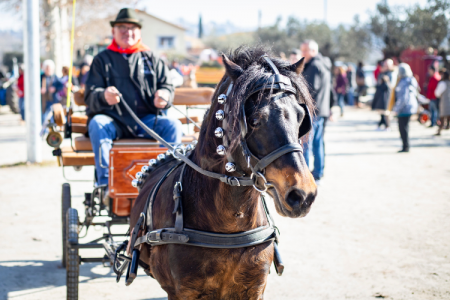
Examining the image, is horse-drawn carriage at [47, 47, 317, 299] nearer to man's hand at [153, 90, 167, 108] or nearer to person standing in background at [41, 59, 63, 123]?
man's hand at [153, 90, 167, 108]

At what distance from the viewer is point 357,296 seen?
13.3 feet

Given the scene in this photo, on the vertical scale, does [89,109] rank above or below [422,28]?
below

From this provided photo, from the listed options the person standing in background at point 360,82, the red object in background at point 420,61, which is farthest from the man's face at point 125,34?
the person standing in background at point 360,82

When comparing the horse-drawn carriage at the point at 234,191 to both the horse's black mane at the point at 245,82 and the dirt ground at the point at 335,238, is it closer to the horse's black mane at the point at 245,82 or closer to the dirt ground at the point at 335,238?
the horse's black mane at the point at 245,82

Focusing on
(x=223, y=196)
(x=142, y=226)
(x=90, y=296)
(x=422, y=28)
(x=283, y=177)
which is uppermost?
(x=422, y=28)

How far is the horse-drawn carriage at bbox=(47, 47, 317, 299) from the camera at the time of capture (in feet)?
6.51

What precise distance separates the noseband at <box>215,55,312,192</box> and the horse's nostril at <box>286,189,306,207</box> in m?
0.12

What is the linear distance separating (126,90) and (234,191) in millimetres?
2284

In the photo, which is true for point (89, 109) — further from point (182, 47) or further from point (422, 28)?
point (182, 47)

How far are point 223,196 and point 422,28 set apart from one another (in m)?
28.9

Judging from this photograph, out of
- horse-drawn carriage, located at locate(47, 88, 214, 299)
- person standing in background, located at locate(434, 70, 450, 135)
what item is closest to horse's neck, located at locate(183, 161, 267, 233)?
horse-drawn carriage, located at locate(47, 88, 214, 299)

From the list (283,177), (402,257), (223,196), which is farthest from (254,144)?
(402,257)

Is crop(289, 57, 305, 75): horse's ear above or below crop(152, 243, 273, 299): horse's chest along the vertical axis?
above

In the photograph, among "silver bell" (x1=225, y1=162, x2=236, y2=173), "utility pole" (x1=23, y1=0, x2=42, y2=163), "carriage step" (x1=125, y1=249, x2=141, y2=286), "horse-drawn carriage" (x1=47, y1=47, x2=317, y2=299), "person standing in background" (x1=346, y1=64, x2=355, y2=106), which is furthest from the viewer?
"person standing in background" (x1=346, y1=64, x2=355, y2=106)
